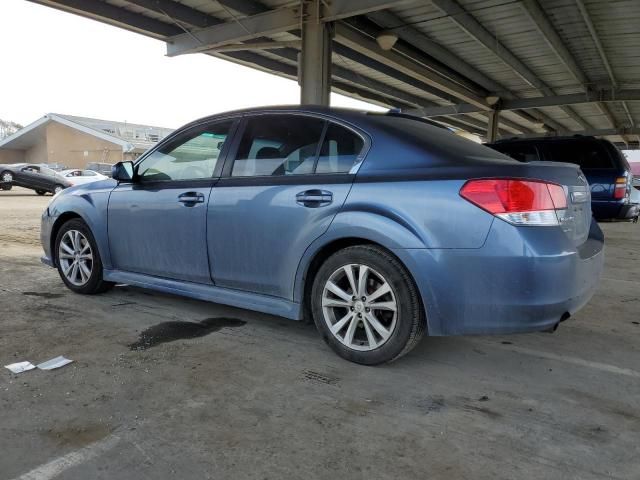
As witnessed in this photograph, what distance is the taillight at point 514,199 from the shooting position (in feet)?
8.63

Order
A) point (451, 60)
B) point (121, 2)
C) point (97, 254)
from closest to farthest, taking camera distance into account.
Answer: point (97, 254) < point (121, 2) < point (451, 60)

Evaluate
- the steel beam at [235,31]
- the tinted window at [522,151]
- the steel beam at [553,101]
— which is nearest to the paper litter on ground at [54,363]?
the tinted window at [522,151]

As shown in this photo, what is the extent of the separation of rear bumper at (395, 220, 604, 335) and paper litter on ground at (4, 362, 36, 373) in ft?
7.51

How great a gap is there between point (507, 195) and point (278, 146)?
156 cm

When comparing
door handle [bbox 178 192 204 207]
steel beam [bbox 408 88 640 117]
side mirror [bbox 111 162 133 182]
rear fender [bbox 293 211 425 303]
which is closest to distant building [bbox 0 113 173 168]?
steel beam [bbox 408 88 640 117]

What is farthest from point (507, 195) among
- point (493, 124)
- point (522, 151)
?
point (493, 124)

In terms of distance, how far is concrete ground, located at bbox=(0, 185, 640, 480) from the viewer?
208 cm

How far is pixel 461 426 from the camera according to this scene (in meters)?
2.39

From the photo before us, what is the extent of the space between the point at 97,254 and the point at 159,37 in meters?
9.82

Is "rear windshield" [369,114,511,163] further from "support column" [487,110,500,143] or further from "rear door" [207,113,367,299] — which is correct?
"support column" [487,110,500,143]

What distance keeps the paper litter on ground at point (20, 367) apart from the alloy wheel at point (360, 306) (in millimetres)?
1778

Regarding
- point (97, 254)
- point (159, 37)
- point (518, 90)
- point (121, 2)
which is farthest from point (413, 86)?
point (97, 254)

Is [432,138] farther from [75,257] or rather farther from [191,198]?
[75,257]

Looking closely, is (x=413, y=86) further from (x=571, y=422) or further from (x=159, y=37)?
(x=571, y=422)
